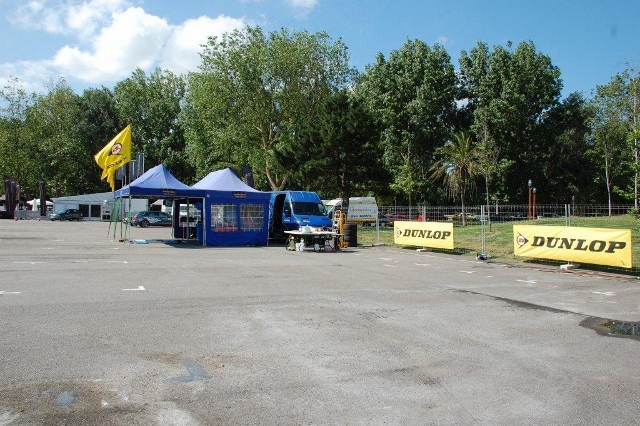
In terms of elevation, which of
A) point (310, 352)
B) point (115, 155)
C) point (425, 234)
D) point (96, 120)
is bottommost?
point (310, 352)

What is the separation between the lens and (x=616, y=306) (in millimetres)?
10188

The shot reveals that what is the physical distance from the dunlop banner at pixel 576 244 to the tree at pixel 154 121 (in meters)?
54.1

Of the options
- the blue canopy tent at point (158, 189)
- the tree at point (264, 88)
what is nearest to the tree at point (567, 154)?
the tree at point (264, 88)

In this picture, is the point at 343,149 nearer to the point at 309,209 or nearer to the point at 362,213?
the point at 362,213

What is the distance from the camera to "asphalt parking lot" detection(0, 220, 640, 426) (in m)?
4.66

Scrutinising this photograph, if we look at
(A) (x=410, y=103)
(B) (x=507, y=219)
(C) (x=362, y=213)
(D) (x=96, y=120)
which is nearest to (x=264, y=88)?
(A) (x=410, y=103)

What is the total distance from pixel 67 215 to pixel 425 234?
1931 inches

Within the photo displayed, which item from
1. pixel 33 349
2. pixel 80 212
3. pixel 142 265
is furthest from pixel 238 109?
pixel 33 349

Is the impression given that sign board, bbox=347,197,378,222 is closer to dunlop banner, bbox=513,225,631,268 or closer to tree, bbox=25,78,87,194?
dunlop banner, bbox=513,225,631,268

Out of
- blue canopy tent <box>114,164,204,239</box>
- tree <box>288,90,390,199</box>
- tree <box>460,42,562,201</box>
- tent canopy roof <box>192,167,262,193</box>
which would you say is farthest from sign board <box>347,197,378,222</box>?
tree <box>460,42,562,201</box>

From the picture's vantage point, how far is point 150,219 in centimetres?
5116

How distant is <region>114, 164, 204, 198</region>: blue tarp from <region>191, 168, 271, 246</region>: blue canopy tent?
80 centimetres

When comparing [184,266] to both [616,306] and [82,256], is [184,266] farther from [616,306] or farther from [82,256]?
[616,306]

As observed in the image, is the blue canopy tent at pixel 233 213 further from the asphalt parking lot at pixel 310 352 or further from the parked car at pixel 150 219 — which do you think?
the parked car at pixel 150 219
